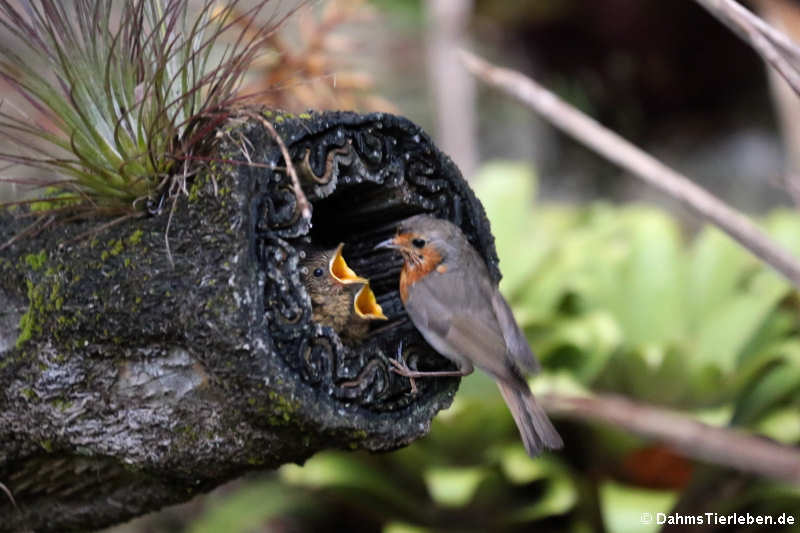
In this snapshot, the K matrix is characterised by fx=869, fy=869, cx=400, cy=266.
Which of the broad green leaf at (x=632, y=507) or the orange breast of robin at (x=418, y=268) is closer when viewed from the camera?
the orange breast of robin at (x=418, y=268)

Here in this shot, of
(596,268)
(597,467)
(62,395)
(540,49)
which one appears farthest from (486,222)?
(540,49)

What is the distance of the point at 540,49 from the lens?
29.3 feet

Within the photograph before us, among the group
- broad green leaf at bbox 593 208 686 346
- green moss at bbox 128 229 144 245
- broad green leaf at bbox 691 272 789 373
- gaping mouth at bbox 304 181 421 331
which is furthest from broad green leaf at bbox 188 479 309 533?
green moss at bbox 128 229 144 245

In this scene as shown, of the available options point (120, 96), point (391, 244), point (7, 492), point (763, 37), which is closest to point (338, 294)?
point (391, 244)

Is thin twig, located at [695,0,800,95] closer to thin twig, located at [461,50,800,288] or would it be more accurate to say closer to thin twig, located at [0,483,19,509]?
thin twig, located at [461,50,800,288]

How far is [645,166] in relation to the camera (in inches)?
94.8

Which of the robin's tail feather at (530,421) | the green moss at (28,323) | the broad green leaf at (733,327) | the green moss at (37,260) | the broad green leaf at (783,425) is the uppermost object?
the green moss at (37,260)

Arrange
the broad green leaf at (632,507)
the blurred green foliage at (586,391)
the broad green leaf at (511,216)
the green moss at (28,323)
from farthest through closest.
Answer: the broad green leaf at (511,216)
the blurred green foliage at (586,391)
the broad green leaf at (632,507)
the green moss at (28,323)

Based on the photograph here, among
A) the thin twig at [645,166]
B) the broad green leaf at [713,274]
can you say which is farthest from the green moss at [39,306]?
the broad green leaf at [713,274]

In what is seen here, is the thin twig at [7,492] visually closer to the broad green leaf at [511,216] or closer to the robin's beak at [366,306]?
the robin's beak at [366,306]

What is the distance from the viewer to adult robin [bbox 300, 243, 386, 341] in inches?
81.8

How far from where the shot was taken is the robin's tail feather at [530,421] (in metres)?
2.04

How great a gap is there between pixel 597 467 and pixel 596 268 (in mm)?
1175

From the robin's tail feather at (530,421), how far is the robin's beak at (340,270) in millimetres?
448
